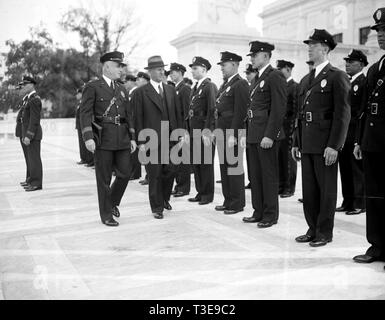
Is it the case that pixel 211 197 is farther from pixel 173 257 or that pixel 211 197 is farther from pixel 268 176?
pixel 173 257

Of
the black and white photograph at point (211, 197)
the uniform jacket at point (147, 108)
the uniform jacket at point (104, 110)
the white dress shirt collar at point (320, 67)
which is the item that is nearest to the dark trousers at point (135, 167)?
the black and white photograph at point (211, 197)

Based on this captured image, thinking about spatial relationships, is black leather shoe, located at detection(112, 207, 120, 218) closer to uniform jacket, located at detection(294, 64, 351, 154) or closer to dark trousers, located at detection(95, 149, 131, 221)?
dark trousers, located at detection(95, 149, 131, 221)

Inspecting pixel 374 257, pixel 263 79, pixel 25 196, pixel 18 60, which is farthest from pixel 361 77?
pixel 18 60

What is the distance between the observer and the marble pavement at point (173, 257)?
370 cm

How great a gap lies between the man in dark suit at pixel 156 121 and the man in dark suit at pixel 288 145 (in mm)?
2457

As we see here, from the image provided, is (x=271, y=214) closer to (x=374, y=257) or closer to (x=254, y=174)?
(x=254, y=174)

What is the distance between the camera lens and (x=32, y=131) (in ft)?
28.9

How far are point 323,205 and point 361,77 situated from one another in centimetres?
263

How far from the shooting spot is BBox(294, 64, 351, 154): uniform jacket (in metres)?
4.86

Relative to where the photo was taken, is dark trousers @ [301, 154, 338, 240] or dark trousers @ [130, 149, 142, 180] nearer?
dark trousers @ [301, 154, 338, 240]

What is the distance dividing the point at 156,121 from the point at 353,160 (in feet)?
9.72

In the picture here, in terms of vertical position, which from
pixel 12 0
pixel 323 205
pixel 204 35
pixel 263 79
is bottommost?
pixel 323 205

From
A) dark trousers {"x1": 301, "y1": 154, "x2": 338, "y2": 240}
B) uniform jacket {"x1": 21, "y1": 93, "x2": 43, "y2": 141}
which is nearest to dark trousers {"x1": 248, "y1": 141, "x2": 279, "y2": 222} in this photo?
dark trousers {"x1": 301, "y1": 154, "x2": 338, "y2": 240}
